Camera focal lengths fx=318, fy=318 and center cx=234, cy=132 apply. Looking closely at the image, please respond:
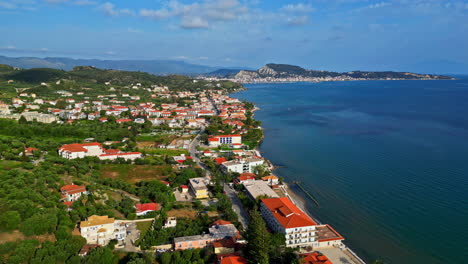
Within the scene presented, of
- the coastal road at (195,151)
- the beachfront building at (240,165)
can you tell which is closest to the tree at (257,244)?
the coastal road at (195,151)

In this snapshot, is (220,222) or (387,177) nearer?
(220,222)

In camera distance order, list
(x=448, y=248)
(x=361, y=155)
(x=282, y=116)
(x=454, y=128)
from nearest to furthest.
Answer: (x=448, y=248), (x=361, y=155), (x=454, y=128), (x=282, y=116)

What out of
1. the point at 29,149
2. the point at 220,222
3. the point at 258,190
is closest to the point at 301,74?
the point at 258,190

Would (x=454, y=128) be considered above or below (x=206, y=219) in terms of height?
above

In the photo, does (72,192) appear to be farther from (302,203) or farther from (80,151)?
(302,203)

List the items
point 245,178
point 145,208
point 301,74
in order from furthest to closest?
point 301,74, point 245,178, point 145,208

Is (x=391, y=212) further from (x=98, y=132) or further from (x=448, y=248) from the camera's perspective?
(x=98, y=132)

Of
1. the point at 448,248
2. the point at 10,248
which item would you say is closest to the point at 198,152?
the point at 10,248
